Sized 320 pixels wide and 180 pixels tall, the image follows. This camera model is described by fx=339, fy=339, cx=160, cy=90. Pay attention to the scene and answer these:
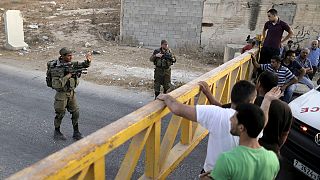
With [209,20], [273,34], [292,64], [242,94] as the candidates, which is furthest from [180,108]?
[209,20]

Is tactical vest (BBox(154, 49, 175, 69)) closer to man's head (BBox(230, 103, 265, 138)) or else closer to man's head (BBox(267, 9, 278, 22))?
man's head (BBox(267, 9, 278, 22))

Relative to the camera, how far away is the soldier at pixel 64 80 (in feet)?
17.0

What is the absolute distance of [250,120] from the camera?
6.47 ft

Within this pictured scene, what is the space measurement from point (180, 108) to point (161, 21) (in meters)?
11.6

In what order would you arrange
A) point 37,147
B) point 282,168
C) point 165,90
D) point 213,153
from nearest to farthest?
point 213,153 < point 282,168 < point 37,147 < point 165,90

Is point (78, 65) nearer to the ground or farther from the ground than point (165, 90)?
farther from the ground

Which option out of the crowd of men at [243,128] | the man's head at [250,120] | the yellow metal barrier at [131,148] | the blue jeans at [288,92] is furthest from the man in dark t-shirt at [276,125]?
the blue jeans at [288,92]

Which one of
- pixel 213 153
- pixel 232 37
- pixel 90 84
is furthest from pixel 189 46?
pixel 213 153

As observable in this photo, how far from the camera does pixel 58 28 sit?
16.5 meters

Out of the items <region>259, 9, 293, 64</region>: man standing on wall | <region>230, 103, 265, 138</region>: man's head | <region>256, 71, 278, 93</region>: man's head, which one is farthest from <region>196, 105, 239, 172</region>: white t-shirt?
<region>259, 9, 293, 64</region>: man standing on wall

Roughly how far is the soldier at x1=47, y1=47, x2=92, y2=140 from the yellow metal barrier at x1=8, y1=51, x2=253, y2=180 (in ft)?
7.33

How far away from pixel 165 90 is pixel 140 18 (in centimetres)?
682

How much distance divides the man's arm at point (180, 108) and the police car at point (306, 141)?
74.9 inches

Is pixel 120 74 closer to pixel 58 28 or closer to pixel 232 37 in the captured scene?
pixel 232 37
